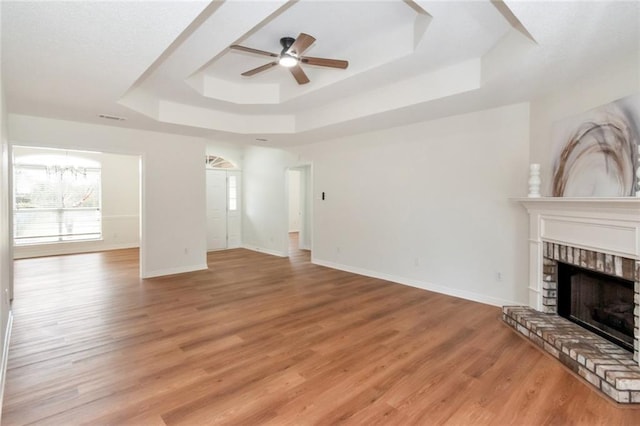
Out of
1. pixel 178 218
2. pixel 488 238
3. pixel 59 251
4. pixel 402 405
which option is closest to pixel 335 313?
pixel 402 405

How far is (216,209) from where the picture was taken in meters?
8.36

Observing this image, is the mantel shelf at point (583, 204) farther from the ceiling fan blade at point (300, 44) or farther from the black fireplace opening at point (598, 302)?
the ceiling fan blade at point (300, 44)

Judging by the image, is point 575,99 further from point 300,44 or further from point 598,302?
point 300,44

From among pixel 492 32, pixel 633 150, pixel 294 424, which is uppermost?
pixel 492 32

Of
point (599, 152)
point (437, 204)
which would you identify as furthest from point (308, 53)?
point (599, 152)

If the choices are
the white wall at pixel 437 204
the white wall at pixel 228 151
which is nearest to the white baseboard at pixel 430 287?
the white wall at pixel 437 204

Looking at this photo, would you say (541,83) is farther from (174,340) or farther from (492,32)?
(174,340)

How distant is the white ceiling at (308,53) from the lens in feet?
6.89

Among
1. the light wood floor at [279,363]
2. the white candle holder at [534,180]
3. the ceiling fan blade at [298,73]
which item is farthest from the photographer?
the white candle holder at [534,180]

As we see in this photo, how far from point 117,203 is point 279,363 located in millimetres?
7971

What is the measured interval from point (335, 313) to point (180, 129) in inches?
155

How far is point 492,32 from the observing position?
9.29 feet

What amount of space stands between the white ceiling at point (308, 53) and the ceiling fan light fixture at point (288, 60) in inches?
11.1

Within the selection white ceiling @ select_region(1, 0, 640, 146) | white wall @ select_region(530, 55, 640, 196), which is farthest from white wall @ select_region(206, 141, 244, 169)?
white wall @ select_region(530, 55, 640, 196)
